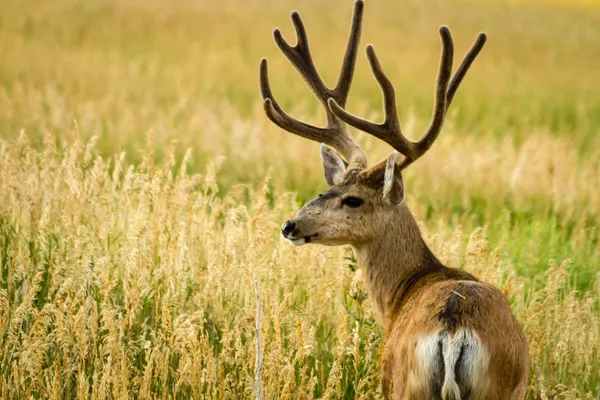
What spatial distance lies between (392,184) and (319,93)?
57.3 inches

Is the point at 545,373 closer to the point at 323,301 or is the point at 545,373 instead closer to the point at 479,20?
the point at 323,301

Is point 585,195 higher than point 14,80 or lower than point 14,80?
lower

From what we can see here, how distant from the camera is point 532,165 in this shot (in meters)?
12.5

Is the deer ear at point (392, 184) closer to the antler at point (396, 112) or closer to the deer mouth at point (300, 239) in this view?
the antler at point (396, 112)

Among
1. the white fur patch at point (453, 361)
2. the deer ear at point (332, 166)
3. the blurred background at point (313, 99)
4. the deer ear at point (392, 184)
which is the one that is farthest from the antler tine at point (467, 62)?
the blurred background at point (313, 99)

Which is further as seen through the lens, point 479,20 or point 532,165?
point 479,20

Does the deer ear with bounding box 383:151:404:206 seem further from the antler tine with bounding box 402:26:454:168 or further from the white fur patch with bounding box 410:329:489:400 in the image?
the white fur patch with bounding box 410:329:489:400

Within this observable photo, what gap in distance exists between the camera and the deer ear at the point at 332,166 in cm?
695

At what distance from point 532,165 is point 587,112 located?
18.1 ft

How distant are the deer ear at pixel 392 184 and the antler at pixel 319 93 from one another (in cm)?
66

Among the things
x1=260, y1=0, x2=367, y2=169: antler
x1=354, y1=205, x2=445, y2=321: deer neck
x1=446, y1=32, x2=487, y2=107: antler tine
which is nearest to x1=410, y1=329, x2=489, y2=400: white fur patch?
x1=354, y1=205, x2=445, y2=321: deer neck

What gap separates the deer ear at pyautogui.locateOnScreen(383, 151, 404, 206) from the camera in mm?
6203

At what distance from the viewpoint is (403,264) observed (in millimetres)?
6453

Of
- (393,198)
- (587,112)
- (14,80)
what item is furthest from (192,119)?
(393,198)
